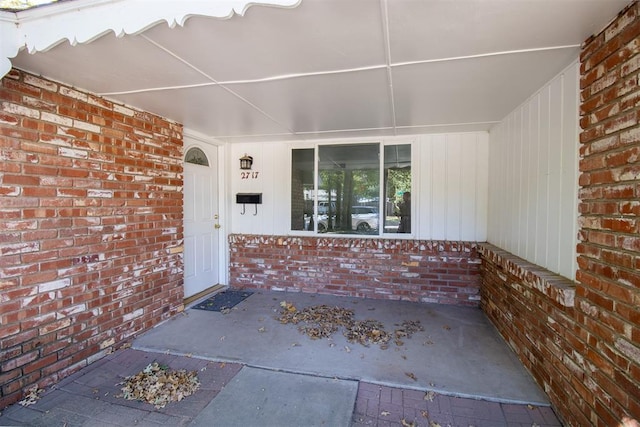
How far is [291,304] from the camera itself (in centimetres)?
409

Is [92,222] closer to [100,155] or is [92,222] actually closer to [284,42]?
[100,155]

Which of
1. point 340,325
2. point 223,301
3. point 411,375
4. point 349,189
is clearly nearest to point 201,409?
point 411,375

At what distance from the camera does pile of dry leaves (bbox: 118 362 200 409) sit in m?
2.15

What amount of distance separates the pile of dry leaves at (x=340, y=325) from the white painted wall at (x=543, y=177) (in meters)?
1.43

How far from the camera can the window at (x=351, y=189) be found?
4.37m

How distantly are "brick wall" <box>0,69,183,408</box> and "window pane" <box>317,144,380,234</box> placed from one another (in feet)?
7.20

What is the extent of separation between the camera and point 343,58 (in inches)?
80.3

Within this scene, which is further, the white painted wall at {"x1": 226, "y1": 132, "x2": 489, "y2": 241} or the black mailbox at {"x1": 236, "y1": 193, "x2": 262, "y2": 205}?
the black mailbox at {"x1": 236, "y1": 193, "x2": 262, "y2": 205}

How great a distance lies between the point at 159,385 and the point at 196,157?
9.73ft

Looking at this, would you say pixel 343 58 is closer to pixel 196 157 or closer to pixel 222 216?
pixel 196 157

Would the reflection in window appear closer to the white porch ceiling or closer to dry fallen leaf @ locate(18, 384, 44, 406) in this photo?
the white porch ceiling

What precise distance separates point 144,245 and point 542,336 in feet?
12.0

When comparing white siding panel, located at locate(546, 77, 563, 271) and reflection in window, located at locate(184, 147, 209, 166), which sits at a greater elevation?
reflection in window, located at locate(184, 147, 209, 166)

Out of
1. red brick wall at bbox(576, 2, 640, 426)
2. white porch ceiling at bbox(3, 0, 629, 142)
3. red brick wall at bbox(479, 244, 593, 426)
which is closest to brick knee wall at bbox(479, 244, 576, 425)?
red brick wall at bbox(479, 244, 593, 426)
